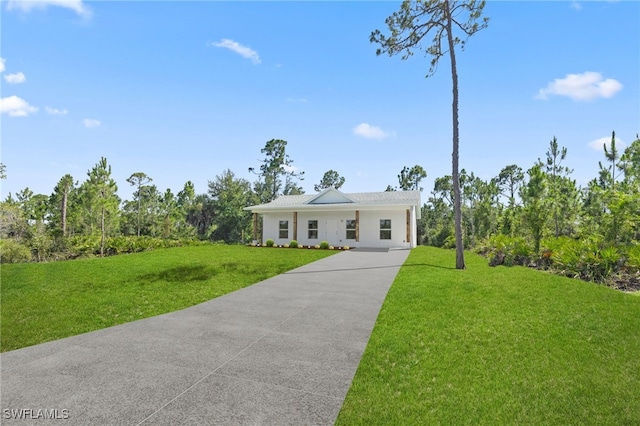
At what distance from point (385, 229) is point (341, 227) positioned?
10.1 feet

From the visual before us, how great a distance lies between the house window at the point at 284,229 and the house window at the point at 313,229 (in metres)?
1.87

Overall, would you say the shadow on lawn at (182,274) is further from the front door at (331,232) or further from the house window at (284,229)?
the house window at (284,229)

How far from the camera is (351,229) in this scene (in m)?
22.8

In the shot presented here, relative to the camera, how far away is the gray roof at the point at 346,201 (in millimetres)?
21427

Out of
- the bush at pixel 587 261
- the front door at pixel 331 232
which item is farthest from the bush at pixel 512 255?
the front door at pixel 331 232

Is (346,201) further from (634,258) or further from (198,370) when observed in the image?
(198,370)

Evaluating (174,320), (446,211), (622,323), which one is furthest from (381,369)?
(446,211)

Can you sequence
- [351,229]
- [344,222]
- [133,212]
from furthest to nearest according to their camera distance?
1. [133,212]
2. [344,222]
3. [351,229]

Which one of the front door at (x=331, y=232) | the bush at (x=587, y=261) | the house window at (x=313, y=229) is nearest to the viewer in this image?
the bush at (x=587, y=261)

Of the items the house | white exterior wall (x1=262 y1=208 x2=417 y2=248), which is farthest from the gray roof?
white exterior wall (x1=262 y1=208 x2=417 y2=248)

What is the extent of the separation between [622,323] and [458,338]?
304 cm

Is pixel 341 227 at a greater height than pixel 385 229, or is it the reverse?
pixel 341 227

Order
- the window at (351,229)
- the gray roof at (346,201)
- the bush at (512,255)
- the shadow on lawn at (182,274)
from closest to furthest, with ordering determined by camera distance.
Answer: the shadow on lawn at (182,274), the bush at (512,255), the gray roof at (346,201), the window at (351,229)

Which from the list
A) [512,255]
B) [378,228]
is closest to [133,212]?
[378,228]
